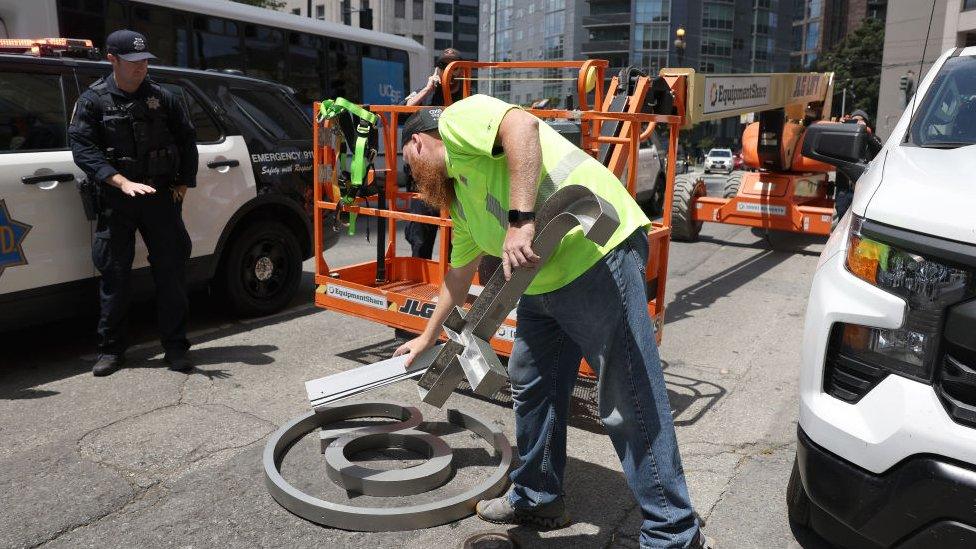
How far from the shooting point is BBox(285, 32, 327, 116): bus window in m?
13.5

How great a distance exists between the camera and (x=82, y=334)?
5.68 m

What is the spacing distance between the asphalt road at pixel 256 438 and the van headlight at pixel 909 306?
109cm

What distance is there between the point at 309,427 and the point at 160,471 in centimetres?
72

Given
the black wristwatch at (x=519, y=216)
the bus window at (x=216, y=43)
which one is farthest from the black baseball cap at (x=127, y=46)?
the bus window at (x=216, y=43)

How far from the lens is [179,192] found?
197 inches

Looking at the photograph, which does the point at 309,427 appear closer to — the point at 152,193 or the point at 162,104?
the point at 152,193

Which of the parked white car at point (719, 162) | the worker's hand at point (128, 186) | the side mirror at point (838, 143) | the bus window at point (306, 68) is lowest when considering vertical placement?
the parked white car at point (719, 162)

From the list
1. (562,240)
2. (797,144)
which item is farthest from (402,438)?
(797,144)

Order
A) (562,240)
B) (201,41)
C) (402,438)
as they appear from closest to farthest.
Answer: (562,240)
(402,438)
(201,41)

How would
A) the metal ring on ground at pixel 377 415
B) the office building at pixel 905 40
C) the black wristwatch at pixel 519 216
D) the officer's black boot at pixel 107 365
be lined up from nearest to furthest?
the black wristwatch at pixel 519 216
the metal ring on ground at pixel 377 415
the officer's black boot at pixel 107 365
the office building at pixel 905 40

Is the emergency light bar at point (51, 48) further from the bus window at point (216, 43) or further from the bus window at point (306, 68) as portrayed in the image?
the bus window at point (306, 68)

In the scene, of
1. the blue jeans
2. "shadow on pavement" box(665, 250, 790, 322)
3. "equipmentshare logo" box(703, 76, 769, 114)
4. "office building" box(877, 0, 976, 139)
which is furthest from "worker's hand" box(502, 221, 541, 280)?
"office building" box(877, 0, 976, 139)

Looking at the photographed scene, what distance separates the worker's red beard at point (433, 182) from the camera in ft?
8.86

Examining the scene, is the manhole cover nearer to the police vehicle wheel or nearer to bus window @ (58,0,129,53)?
the police vehicle wheel
